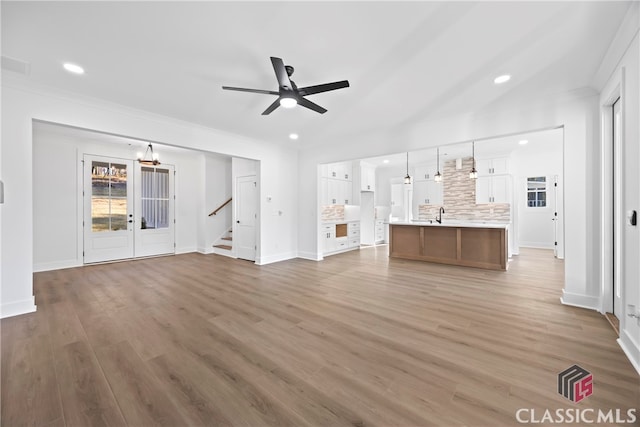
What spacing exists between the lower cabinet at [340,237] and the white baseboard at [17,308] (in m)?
4.89

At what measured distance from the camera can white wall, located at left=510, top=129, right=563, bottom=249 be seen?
7508 mm

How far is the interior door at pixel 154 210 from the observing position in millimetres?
6602

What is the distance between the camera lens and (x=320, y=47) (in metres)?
2.50

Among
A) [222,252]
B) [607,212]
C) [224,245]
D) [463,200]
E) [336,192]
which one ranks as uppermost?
[336,192]

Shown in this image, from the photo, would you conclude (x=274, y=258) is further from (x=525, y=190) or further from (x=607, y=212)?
(x=525, y=190)

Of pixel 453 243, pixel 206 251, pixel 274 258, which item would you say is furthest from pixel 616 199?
Answer: pixel 206 251

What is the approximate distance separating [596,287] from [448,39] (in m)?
3.39

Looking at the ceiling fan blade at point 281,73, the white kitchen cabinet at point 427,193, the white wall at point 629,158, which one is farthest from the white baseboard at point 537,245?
the ceiling fan blade at point 281,73

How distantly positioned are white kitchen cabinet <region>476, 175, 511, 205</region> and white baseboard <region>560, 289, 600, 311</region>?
14.8 ft

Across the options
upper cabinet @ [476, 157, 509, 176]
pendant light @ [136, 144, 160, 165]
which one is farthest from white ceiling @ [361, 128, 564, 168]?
pendant light @ [136, 144, 160, 165]

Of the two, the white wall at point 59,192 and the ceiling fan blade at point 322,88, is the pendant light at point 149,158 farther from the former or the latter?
the ceiling fan blade at point 322,88

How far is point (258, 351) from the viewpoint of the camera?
2.29m

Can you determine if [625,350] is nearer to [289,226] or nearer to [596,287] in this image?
[596,287]

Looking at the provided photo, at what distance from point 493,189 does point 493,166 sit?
0.65 m
